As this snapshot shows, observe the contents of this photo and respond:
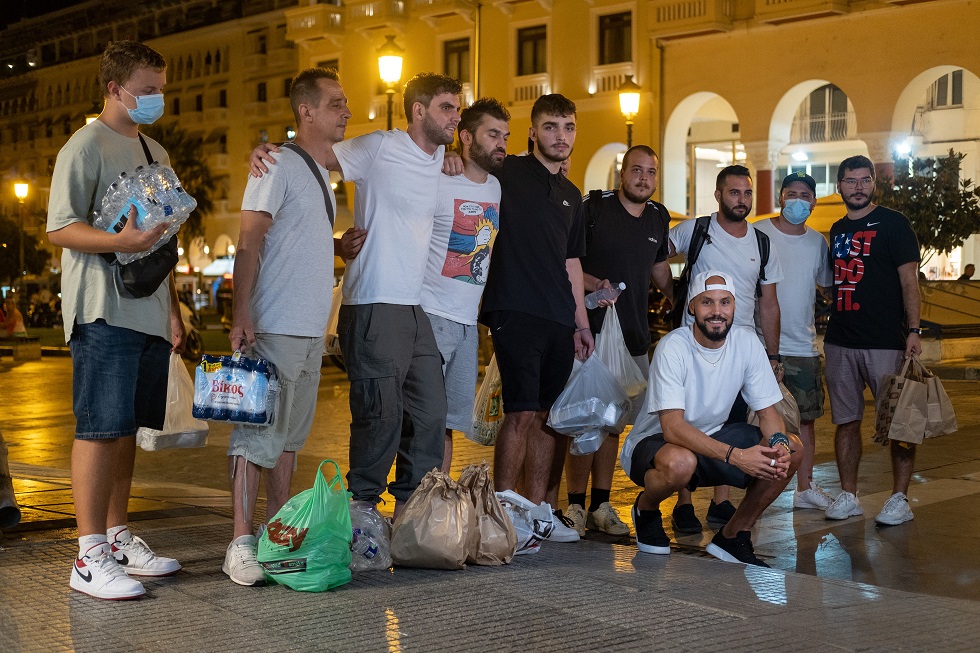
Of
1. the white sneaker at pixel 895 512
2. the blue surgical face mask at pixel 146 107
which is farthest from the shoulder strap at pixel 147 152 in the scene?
the white sneaker at pixel 895 512

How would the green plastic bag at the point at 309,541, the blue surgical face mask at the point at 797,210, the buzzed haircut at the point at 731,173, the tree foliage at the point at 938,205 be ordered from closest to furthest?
the green plastic bag at the point at 309,541 → the buzzed haircut at the point at 731,173 → the blue surgical face mask at the point at 797,210 → the tree foliage at the point at 938,205

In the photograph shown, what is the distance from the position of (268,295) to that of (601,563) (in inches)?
75.9

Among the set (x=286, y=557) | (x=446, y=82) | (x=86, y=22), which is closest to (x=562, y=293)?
(x=446, y=82)

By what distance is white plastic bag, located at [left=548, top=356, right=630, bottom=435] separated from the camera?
660 cm

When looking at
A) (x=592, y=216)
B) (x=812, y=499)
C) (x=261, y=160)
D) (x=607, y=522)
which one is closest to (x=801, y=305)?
(x=812, y=499)

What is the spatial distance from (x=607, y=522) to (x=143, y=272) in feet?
9.95

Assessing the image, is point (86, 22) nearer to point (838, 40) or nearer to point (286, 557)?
point (838, 40)

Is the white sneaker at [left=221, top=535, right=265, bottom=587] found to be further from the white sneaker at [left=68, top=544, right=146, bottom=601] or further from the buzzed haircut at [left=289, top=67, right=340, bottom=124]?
the buzzed haircut at [left=289, top=67, right=340, bottom=124]

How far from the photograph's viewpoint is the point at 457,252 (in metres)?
6.16

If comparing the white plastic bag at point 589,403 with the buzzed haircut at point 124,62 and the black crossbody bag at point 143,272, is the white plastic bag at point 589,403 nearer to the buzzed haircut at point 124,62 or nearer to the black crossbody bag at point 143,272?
the black crossbody bag at point 143,272

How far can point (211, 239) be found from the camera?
2349 inches

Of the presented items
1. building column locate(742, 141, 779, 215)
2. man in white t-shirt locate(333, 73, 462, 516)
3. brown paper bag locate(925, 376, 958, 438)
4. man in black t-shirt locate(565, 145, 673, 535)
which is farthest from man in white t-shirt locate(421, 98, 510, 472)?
building column locate(742, 141, 779, 215)

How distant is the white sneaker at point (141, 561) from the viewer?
5172mm

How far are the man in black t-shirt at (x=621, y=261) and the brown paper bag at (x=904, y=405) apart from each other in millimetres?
1451
